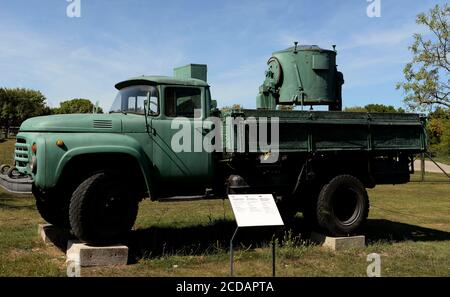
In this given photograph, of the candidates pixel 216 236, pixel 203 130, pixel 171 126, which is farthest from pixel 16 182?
pixel 216 236

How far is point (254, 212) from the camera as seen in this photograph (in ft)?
18.3

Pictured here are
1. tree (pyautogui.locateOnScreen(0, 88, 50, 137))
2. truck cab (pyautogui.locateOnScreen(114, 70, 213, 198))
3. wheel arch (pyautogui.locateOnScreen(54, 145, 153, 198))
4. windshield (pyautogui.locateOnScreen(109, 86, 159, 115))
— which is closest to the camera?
wheel arch (pyautogui.locateOnScreen(54, 145, 153, 198))

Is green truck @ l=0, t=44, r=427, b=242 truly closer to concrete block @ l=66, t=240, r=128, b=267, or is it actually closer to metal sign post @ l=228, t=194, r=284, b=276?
concrete block @ l=66, t=240, r=128, b=267

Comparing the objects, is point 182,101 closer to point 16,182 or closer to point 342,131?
point 16,182

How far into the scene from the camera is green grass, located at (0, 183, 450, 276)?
6.07 meters

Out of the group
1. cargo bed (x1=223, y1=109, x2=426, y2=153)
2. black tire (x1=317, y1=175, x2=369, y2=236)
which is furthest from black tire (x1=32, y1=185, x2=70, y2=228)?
black tire (x1=317, y1=175, x2=369, y2=236)

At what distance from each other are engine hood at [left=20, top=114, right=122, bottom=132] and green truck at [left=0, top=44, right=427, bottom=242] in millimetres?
14

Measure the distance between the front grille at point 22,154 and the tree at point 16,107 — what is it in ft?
194

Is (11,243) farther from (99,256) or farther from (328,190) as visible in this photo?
(328,190)

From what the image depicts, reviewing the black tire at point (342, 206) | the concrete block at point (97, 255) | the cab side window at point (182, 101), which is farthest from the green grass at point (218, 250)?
the cab side window at point (182, 101)

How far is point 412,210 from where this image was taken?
41.3 ft
